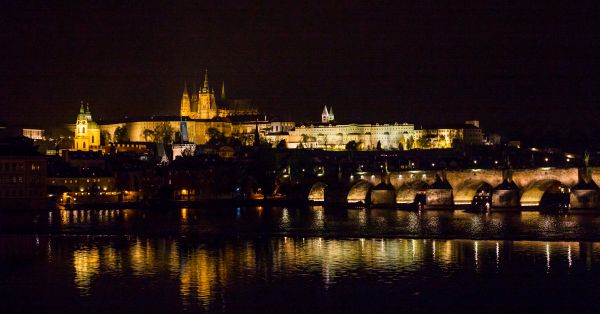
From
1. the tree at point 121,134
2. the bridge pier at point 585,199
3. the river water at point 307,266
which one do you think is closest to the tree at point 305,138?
the tree at point 121,134

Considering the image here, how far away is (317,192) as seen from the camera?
3226 inches

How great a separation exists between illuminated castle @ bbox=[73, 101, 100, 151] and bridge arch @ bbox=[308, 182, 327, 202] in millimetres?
49618

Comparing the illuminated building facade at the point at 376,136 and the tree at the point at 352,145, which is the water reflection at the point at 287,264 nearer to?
the tree at the point at 352,145

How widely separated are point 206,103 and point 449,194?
110 metres

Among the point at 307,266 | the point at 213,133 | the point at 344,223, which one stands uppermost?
the point at 213,133

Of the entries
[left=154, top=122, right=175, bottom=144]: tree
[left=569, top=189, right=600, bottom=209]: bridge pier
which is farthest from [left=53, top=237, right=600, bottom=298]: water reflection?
[left=154, top=122, right=175, bottom=144]: tree

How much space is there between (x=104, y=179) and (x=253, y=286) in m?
59.3

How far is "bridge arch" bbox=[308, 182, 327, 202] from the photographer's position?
80.7 m

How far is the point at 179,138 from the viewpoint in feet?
457

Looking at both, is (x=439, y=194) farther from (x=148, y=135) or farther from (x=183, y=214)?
(x=148, y=135)

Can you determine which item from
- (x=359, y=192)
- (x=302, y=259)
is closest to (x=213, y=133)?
(x=359, y=192)

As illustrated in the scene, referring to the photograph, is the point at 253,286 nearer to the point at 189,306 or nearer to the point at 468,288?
the point at 189,306

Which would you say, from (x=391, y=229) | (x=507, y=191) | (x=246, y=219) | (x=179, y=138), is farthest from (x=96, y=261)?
(x=179, y=138)

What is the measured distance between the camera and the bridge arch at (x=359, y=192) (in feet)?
242
